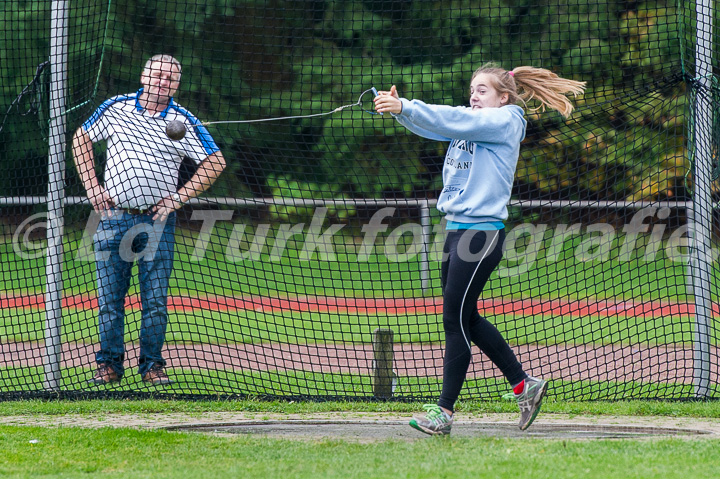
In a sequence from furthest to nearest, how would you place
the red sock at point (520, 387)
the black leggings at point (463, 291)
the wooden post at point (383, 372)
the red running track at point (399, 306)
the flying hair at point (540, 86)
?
the red running track at point (399, 306), the wooden post at point (383, 372), the flying hair at point (540, 86), the red sock at point (520, 387), the black leggings at point (463, 291)

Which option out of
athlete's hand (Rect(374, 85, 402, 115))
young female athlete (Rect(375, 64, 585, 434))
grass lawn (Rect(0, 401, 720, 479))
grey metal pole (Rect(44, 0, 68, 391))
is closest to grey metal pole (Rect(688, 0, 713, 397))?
grass lawn (Rect(0, 401, 720, 479))

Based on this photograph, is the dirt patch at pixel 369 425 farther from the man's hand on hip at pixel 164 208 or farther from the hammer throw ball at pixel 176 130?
the hammer throw ball at pixel 176 130

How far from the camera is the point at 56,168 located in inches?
219

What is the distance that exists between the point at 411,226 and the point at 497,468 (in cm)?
934

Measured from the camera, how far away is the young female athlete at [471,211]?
12.9 ft

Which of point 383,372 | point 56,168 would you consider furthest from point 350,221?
point 383,372

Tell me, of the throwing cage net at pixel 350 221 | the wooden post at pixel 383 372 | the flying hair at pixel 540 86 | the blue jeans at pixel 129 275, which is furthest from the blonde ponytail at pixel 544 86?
the blue jeans at pixel 129 275

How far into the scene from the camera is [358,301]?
10.3 meters

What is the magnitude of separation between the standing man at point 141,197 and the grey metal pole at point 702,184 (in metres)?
3.08

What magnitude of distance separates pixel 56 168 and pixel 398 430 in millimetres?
2810

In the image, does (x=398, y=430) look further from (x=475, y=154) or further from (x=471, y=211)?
(x=475, y=154)

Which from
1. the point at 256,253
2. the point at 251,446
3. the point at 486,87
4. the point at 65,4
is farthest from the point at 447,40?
the point at 251,446

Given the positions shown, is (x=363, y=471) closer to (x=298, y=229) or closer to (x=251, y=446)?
(x=251, y=446)

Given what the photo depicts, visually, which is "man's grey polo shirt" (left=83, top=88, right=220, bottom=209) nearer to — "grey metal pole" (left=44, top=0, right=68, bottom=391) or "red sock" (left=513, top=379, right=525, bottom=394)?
"grey metal pole" (left=44, top=0, right=68, bottom=391)
